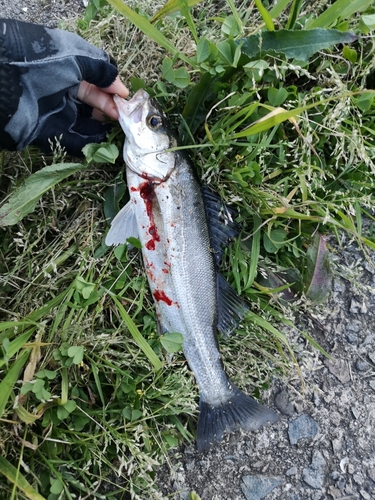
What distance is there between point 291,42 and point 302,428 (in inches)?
72.7

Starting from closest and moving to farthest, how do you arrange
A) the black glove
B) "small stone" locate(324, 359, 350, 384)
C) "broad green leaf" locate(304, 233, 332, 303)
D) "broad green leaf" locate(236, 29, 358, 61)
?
1. the black glove
2. "broad green leaf" locate(236, 29, 358, 61)
3. "broad green leaf" locate(304, 233, 332, 303)
4. "small stone" locate(324, 359, 350, 384)

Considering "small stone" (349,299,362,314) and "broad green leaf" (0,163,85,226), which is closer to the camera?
"broad green leaf" (0,163,85,226)

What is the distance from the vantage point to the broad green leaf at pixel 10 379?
74.1 inches

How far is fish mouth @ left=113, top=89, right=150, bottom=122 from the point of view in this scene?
6.91ft

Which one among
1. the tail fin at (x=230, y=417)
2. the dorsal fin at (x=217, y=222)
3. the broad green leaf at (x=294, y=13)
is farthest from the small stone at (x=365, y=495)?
the broad green leaf at (x=294, y=13)

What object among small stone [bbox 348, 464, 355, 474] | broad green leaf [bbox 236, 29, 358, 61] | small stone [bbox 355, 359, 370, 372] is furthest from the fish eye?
small stone [bbox 348, 464, 355, 474]

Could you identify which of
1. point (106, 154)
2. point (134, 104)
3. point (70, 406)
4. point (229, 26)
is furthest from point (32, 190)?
point (229, 26)

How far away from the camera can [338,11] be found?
2055 millimetres

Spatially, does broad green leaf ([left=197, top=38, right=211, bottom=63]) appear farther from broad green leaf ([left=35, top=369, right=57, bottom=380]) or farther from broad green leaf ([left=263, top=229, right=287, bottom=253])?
broad green leaf ([left=35, top=369, right=57, bottom=380])

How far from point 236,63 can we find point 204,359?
134 centimetres

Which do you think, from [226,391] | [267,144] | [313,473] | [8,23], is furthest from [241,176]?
[313,473]

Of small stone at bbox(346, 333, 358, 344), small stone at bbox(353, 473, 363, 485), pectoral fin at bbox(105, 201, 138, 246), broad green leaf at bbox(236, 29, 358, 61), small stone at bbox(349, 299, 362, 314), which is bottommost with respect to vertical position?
small stone at bbox(353, 473, 363, 485)

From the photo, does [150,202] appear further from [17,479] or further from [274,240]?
[17,479]

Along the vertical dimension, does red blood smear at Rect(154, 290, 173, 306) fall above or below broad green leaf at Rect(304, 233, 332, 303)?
above
